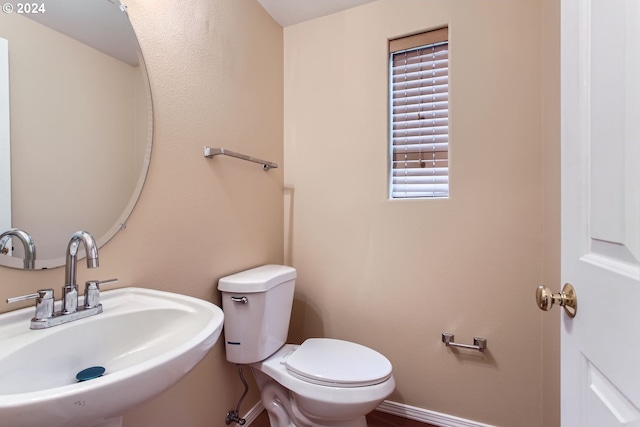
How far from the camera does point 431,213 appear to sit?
1.53m

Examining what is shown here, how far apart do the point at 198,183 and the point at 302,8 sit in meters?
1.23

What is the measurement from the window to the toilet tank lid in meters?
0.76

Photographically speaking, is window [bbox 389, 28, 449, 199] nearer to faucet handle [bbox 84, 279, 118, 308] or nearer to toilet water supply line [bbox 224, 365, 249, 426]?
toilet water supply line [bbox 224, 365, 249, 426]

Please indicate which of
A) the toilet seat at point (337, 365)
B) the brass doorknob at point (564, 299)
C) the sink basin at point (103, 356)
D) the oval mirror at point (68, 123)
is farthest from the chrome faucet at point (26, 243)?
the brass doorknob at point (564, 299)

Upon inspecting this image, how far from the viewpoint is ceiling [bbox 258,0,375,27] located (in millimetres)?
1647

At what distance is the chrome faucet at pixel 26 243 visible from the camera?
731 mm

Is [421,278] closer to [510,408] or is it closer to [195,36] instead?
[510,408]

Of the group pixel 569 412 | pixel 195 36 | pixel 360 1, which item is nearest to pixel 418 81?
pixel 360 1

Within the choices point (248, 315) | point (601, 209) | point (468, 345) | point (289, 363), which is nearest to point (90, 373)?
point (248, 315)

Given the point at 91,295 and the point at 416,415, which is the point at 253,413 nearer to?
the point at 416,415

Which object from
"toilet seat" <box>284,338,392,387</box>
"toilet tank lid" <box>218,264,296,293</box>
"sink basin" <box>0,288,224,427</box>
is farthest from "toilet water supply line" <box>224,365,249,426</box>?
"sink basin" <box>0,288,224,427</box>

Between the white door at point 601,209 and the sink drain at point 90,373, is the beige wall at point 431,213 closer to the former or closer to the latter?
the white door at point 601,209

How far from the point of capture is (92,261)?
73 centimetres

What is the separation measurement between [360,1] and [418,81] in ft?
1.85
